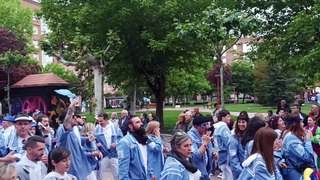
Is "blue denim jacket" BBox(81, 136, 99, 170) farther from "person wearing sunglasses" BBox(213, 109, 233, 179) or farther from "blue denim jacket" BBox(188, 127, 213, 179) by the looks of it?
"blue denim jacket" BBox(188, 127, 213, 179)

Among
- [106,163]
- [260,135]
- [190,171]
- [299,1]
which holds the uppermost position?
[299,1]

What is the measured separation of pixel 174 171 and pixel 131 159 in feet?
6.88

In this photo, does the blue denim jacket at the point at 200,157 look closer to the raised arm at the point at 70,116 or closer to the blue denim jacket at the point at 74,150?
the raised arm at the point at 70,116

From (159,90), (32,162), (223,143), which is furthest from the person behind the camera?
(159,90)

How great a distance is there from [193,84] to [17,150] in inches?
2370

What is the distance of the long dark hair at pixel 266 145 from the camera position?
4.68 m

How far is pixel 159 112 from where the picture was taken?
90.9ft

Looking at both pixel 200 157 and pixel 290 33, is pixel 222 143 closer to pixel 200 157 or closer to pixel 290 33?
pixel 200 157

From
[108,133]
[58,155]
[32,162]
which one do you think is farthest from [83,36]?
[58,155]

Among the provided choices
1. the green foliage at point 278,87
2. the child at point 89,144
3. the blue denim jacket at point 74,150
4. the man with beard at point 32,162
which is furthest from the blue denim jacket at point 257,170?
the green foliage at point 278,87

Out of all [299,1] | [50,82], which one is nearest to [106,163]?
[299,1]

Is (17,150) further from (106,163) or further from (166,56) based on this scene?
(166,56)

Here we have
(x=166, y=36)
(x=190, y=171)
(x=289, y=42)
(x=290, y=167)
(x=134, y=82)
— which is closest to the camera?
(x=190, y=171)

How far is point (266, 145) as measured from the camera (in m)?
4.73
